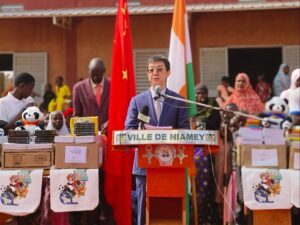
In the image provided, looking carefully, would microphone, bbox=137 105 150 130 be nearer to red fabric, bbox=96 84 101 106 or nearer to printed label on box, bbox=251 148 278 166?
printed label on box, bbox=251 148 278 166

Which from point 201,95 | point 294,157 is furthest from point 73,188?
point 201,95

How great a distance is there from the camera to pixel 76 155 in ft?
16.3

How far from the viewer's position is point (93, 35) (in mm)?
11445

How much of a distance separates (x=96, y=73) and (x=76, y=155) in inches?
46.5

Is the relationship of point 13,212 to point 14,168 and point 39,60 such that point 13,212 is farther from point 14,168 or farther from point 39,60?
point 39,60

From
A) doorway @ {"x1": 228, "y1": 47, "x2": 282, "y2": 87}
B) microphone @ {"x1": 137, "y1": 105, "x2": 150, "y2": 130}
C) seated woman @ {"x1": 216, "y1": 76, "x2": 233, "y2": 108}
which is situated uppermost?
doorway @ {"x1": 228, "y1": 47, "x2": 282, "y2": 87}

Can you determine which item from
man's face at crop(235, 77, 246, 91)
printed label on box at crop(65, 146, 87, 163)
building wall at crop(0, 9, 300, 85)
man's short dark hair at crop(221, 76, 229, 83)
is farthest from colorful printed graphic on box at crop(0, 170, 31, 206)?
building wall at crop(0, 9, 300, 85)

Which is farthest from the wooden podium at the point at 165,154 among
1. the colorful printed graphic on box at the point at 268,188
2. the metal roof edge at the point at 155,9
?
the metal roof edge at the point at 155,9

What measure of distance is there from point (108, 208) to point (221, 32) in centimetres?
653

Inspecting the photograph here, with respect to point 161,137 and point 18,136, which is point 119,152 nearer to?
point 18,136

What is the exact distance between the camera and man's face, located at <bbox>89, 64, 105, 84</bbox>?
228 inches

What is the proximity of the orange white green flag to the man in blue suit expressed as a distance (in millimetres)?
1528

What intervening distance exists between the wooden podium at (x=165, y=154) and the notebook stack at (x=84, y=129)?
93 centimetres

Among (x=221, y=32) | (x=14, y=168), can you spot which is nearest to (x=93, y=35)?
(x=221, y=32)
